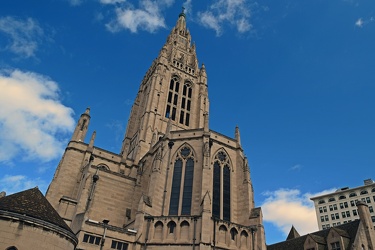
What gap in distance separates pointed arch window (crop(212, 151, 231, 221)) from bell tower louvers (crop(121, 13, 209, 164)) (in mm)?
15993

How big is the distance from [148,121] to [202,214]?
25.5 meters

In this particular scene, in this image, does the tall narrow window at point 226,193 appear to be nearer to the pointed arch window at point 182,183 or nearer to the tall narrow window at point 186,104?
the pointed arch window at point 182,183

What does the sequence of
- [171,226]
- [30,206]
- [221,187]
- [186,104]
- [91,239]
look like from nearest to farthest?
[30,206] → [91,239] → [171,226] → [221,187] → [186,104]

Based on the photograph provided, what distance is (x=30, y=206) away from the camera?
1922 cm

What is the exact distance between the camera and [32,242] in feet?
58.5

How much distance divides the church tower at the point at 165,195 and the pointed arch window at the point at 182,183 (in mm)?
97

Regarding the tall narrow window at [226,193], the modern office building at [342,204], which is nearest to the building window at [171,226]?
the tall narrow window at [226,193]

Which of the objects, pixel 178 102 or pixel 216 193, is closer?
pixel 216 193

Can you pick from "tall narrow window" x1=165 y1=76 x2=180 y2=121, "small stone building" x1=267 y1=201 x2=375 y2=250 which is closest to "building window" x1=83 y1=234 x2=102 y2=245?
"small stone building" x1=267 y1=201 x2=375 y2=250

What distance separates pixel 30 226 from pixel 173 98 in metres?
41.3

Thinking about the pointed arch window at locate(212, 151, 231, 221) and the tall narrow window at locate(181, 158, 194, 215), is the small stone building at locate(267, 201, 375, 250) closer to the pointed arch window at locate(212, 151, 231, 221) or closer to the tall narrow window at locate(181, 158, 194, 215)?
the pointed arch window at locate(212, 151, 231, 221)

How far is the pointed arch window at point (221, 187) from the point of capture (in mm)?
31125

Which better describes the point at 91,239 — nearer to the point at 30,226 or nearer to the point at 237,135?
the point at 30,226

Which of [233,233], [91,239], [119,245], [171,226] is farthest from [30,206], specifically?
[233,233]
